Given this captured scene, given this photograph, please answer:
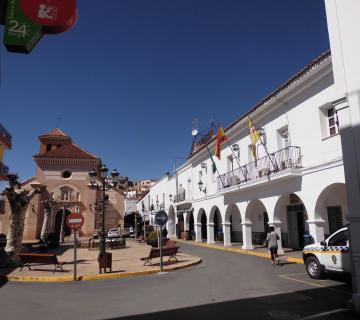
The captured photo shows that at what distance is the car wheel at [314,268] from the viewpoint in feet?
35.1

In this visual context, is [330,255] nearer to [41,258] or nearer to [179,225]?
[41,258]

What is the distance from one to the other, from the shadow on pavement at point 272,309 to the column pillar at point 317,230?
6.06 m

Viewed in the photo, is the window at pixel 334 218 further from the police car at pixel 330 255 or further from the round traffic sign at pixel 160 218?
the round traffic sign at pixel 160 218

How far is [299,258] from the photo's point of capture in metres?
15.4

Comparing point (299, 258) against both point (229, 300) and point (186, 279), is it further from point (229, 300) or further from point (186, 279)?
point (229, 300)

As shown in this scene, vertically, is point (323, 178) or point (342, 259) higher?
point (323, 178)

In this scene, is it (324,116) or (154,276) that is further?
(324,116)

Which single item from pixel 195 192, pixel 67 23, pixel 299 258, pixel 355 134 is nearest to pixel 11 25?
pixel 67 23

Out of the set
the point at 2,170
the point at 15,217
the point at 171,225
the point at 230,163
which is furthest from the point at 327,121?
the point at 171,225

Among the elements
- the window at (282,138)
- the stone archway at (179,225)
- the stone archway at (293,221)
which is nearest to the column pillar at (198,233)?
the stone archway at (179,225)

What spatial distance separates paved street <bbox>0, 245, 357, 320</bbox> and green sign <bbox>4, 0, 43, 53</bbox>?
5.36 metres

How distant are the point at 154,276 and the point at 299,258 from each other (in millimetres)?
6893

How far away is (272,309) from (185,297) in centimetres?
223

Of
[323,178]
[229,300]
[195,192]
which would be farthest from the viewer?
[195,192]
